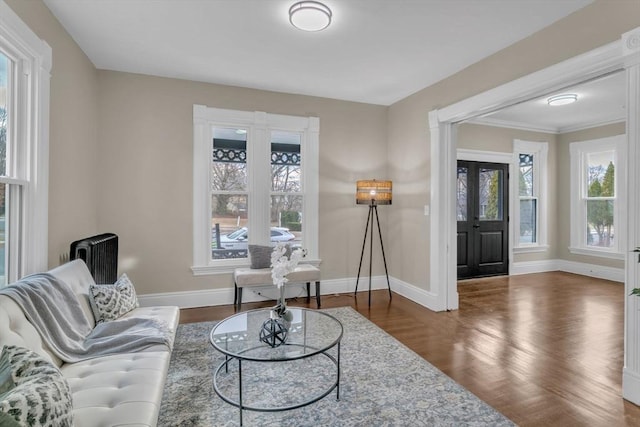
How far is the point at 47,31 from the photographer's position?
8.53ft

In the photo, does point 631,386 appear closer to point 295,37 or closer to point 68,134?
point 295,37

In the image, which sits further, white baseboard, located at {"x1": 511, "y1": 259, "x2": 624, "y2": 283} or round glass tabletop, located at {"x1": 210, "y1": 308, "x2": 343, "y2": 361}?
white baseboard, located at {"x1": 511, "y1": 259, "x2": 624, "y2": 283}

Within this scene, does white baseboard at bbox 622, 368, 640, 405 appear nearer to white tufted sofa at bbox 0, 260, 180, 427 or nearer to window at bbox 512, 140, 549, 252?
white tufted sofa at bbox 0, 260, 180, 427

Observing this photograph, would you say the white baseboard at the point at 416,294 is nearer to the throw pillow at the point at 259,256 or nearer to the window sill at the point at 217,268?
the throw pillow at the point at 259,256

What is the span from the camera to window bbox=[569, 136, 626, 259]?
5703mm

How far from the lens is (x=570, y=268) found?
Result: 637 centimetres

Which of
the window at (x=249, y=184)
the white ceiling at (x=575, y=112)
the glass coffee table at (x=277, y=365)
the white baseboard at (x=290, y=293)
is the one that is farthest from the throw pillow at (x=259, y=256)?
the white ceiling at (x=575, y=112)

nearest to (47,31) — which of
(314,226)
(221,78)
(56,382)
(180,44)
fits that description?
(180,44)

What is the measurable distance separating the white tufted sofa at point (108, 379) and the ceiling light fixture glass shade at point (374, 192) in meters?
2.98

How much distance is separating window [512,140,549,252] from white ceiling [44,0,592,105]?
11.5 ft

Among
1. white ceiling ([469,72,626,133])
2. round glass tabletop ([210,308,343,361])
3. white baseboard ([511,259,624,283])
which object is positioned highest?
white ceiling ([469,72,626,133])

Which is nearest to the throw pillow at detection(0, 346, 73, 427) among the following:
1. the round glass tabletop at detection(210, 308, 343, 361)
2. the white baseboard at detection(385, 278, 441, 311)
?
the round glass tabletop at detection(210, 308, 343, 361)

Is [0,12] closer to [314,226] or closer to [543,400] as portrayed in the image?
[314,226]

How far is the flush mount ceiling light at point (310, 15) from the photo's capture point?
8.23 feet
